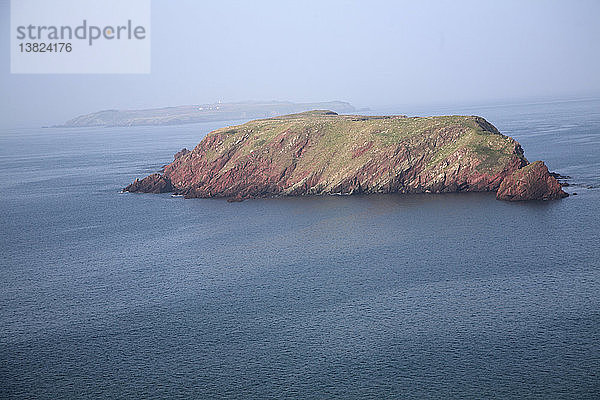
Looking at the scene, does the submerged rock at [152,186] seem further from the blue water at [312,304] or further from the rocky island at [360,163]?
the blue water at [312,304]

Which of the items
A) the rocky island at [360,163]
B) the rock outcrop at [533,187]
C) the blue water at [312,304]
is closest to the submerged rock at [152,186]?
the rocky island at [360,163]

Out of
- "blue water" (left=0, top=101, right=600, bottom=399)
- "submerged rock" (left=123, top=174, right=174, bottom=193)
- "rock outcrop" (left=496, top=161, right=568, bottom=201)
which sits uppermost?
"rock outcrop" (left=496, top=161, right=568, bottom=201)

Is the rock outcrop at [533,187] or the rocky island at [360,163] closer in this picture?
the rock outcrop at [533,187]

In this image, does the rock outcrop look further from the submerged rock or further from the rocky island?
the submerged rock

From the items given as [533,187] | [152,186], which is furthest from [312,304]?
[152,186]

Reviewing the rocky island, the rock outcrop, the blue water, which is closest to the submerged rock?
the rocky island
